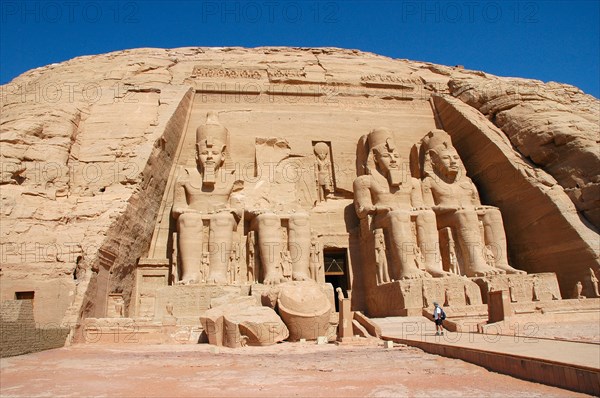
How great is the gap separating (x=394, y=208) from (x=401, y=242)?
849mm

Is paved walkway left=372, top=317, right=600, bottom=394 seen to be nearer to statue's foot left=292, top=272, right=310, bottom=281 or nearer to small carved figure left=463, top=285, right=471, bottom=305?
small carved figure left=463, top=285, right=471, bottom=305

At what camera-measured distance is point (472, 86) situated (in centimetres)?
1337

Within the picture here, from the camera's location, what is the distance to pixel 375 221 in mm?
10773

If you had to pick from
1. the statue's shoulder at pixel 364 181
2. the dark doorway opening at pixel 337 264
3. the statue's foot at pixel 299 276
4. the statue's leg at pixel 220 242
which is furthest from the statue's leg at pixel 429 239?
the statue's leg at pixel 220 242

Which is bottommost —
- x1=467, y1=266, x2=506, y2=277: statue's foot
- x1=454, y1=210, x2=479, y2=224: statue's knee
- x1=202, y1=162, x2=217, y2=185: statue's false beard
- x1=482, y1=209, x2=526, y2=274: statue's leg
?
x1=467, y1=266, x2=506, y2=277: statue's foot

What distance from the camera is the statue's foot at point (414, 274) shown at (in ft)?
31.2

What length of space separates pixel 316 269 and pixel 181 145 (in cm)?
468

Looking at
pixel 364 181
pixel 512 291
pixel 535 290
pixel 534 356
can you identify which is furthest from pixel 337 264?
pixel 534 356

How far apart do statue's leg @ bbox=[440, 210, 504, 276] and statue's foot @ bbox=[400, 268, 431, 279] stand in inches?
47.0

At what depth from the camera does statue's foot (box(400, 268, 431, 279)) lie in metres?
9.50

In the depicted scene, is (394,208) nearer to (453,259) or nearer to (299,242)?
(453,259)

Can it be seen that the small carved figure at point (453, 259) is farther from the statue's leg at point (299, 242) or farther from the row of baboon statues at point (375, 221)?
the statue's leg at point (299, 242)

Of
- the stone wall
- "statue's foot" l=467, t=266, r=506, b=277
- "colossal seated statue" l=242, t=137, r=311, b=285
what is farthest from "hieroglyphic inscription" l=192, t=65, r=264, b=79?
the stone wall

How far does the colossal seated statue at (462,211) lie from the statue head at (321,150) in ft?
8.15
